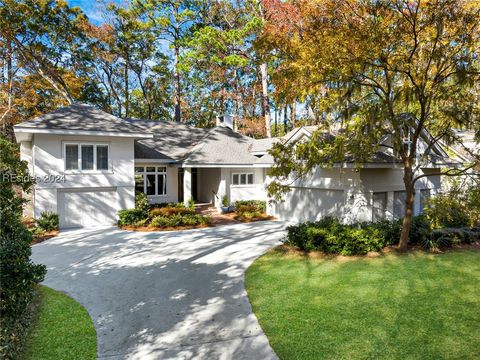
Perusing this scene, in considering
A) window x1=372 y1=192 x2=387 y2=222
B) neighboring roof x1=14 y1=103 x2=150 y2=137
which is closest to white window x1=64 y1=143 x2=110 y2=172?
neighboring roof x1=14 y1=103 x2=150 y2=137

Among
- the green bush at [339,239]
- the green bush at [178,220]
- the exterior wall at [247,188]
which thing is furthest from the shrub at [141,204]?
the green bush at [339,239]

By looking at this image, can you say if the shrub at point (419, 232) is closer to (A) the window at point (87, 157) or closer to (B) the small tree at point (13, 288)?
(B) the small tree at point (13, 288)

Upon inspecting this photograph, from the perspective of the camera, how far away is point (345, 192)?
1424cm

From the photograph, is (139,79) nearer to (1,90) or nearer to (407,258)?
(1,90)

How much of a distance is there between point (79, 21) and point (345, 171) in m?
26.9

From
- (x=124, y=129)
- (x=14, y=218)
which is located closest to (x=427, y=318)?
(x=14, y=218)

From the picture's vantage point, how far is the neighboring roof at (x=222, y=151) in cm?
2003

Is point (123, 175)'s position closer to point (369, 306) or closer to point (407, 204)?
point (407, 204)

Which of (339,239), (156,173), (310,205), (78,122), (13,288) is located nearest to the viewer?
(13,288)

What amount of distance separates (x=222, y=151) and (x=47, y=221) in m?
11.2

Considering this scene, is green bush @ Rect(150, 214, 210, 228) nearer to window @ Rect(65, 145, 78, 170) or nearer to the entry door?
window @ Rect(65, 145, 78, 170)

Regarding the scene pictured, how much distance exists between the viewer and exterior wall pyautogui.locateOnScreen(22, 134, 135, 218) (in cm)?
1487

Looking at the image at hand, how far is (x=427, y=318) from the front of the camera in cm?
603

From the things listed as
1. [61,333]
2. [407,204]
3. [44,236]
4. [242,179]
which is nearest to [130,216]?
[44,236]
